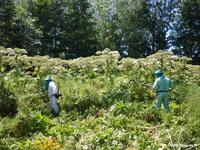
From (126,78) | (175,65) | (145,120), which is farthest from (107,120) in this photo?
(175,65)

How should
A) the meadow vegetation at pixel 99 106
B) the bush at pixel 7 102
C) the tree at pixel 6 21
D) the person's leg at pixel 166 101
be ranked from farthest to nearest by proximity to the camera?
the tree at pixel 6 21, the bush at pixel 7 102, the person's leg at pixel 166 101, the meadow vegetation at pixel 99 106

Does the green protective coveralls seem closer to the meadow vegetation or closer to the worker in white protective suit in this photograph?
the meadow vegetation

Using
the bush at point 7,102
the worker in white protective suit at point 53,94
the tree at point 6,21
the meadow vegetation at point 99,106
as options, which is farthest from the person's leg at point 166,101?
the tree at point 6,21

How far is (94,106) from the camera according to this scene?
1456 centimetres

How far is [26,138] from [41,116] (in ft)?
3.46

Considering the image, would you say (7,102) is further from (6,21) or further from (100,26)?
(100,26)

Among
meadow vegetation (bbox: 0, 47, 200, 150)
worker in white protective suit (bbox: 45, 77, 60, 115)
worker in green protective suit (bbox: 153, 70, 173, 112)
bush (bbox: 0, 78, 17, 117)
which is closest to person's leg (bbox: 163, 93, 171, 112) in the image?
worker in green protective suit (bbox: 153, 70, 173, 112)

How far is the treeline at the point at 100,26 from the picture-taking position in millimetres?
30266

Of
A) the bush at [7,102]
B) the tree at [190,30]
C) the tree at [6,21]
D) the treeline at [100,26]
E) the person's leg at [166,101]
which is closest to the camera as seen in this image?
the person's leg at [166,101]

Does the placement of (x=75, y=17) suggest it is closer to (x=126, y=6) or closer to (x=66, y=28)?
(x=66, y=28)

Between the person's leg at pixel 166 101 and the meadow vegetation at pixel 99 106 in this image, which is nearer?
the meadow vegetation at pixel 99 106

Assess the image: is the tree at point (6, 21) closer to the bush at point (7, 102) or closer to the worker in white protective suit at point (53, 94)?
the bush at point (7, 102)

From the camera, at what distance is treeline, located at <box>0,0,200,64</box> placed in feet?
99.3

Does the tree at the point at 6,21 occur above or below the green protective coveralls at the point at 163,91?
above
